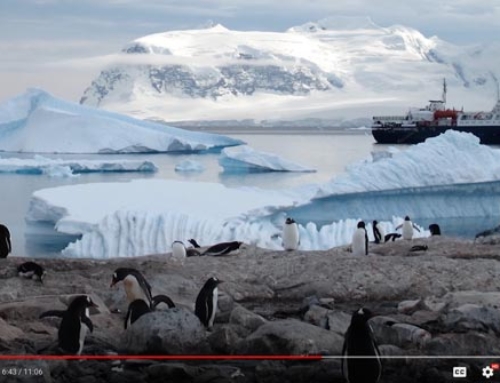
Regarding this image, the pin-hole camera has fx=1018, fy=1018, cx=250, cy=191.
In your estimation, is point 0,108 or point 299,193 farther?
point 0,108

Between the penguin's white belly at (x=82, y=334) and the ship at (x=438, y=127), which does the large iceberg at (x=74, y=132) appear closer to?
the ship at (x=438, y=127)

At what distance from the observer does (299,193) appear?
523 inches

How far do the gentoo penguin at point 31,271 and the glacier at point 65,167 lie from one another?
45.1 ft

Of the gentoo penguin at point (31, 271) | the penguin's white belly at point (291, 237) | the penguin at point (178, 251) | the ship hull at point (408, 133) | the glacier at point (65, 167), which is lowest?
the ship hull at point (408, 133)

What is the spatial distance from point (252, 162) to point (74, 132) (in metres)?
6.16

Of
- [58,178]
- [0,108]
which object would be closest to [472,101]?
[0,108]

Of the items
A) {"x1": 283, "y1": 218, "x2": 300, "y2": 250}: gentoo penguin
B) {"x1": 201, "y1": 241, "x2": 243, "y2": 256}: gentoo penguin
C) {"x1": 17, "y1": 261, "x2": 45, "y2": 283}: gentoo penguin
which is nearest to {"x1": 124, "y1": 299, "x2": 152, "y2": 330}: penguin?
{"x1": 17, "y1": 261, "x2": 45, "y2": 283}: gentoo penguin

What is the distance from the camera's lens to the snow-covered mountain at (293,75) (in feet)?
221

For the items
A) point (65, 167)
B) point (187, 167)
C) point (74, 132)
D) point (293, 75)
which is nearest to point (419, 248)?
point (65, 167)

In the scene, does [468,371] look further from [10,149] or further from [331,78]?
[331,78]

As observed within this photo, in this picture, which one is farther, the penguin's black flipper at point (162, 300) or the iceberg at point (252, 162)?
the iceberg at point (252, 162)

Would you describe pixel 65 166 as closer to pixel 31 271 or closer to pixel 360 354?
pixel 31 271

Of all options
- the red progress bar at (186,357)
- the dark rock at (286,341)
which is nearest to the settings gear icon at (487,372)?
the red progress bar at (186,357)

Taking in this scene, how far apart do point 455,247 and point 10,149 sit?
21.4m
